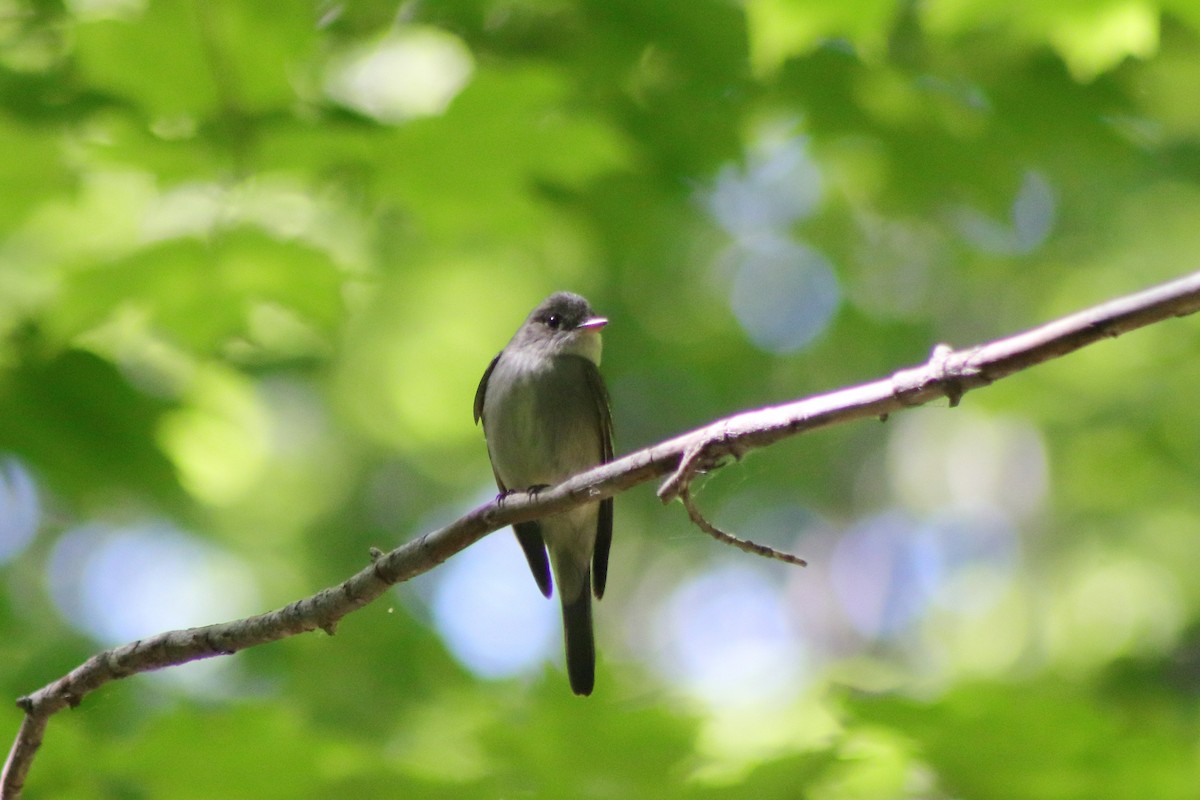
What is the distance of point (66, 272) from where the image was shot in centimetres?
358

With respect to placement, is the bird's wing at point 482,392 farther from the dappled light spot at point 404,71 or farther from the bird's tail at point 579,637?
the dappled light spot at point 404,71

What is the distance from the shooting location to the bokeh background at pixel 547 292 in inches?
101

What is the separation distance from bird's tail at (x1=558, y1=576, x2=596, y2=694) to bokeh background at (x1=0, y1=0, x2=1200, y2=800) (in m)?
0.24

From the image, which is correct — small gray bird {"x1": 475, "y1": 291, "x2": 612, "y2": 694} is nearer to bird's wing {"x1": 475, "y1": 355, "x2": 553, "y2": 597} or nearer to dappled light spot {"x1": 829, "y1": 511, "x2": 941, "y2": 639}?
bird's wing {"x1": 475, "y1": 355, "x2": 553, "y2": 597}

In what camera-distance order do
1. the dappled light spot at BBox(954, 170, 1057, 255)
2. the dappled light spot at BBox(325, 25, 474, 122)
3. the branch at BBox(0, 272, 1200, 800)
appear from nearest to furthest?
1. the branch at BBox(0, 272, 1200, 800)
2. the dappled light spot at BBox(325, 25, 474, 122)
3. the dappled light spot at BBox(954, 170, 1057, 255)

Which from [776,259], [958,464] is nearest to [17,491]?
[776,259]

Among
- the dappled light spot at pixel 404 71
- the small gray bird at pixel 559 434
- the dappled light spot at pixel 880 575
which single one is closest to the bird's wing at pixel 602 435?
the small gray bird at pixel 559 434

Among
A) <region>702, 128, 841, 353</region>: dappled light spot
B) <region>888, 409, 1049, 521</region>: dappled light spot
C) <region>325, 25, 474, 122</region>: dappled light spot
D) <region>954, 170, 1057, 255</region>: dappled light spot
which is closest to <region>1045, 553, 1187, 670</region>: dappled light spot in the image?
<region>888, 409, 1049, 521</region>: dappled light spot

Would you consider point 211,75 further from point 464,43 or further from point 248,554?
point 248,554

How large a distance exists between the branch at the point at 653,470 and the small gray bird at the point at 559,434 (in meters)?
2.10

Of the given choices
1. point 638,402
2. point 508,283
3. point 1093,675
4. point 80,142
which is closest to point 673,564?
point 638,402

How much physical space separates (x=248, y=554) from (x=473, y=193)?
280 inches

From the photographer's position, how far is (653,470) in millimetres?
1965

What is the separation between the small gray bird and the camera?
4.54 meters
